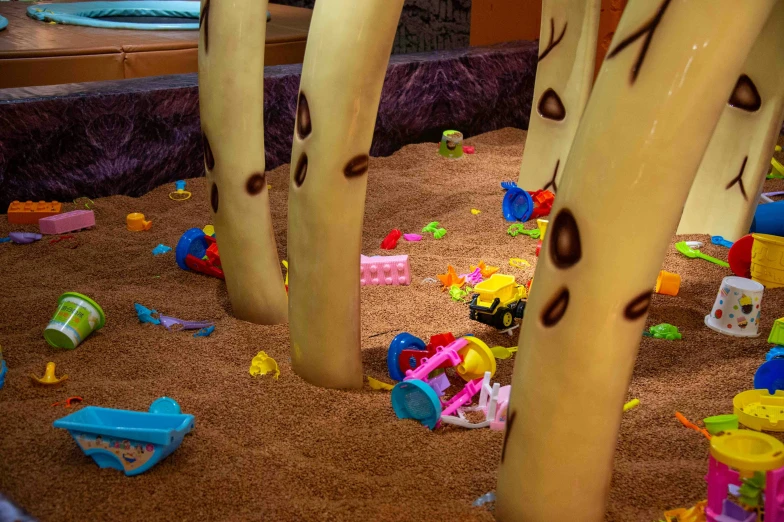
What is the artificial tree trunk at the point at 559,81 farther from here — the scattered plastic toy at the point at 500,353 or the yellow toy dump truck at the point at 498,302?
the scattered plastic toy at the point at 500,353

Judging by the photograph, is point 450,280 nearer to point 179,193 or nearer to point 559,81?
point 559,81

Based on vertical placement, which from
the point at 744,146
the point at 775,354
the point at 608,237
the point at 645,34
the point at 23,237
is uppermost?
the point at 645,34

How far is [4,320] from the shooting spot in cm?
182

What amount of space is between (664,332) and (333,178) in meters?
0.90

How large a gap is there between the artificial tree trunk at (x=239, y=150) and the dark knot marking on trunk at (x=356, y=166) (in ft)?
1.45

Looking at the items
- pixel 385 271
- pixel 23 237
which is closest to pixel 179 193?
pixel 23 237

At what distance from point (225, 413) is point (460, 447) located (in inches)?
17.3

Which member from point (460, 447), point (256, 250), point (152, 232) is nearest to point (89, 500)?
point (460, 447)

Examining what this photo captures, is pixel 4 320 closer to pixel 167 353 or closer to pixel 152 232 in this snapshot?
pixel 167 353

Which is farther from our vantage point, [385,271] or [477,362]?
[385,271]

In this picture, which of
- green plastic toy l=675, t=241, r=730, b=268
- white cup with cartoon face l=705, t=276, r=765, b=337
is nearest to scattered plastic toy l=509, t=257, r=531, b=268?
green plastic toy l=675, t=241, r=730, b=268

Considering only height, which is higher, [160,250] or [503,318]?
[503,318]

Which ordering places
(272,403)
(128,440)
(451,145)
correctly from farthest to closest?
1. (451,145)
2. (272,403)
3. (128,440)

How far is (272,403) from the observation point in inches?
57.7
